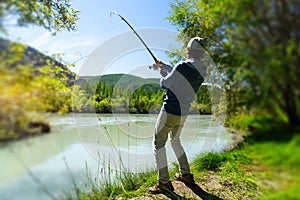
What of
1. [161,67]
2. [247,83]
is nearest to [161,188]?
[161,67]

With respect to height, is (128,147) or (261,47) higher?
(261,47)

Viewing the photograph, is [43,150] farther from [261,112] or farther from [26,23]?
[261,112]

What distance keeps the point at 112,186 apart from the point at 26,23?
11.2ft

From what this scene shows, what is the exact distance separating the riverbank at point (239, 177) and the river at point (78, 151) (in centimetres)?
26

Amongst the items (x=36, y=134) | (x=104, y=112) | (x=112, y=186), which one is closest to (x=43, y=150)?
(x=36, y=134)

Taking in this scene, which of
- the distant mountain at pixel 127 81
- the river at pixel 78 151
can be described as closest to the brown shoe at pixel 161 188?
the river at pixel 78 151

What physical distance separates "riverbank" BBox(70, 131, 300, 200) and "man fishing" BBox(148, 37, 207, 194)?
36 centimetres

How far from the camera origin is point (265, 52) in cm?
158

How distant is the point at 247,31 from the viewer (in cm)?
167

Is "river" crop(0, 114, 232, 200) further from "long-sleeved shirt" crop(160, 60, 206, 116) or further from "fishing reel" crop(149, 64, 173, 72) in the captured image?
"fishing reel" crop(149, 64, 173, 72)

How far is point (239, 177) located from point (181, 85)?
1.82 m

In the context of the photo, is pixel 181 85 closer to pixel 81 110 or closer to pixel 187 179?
pixel 81 110

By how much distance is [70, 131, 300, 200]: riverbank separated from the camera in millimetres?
1475

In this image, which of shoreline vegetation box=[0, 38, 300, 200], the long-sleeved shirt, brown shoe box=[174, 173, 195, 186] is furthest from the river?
brown shoe box=[174, 173, 195, 186]
